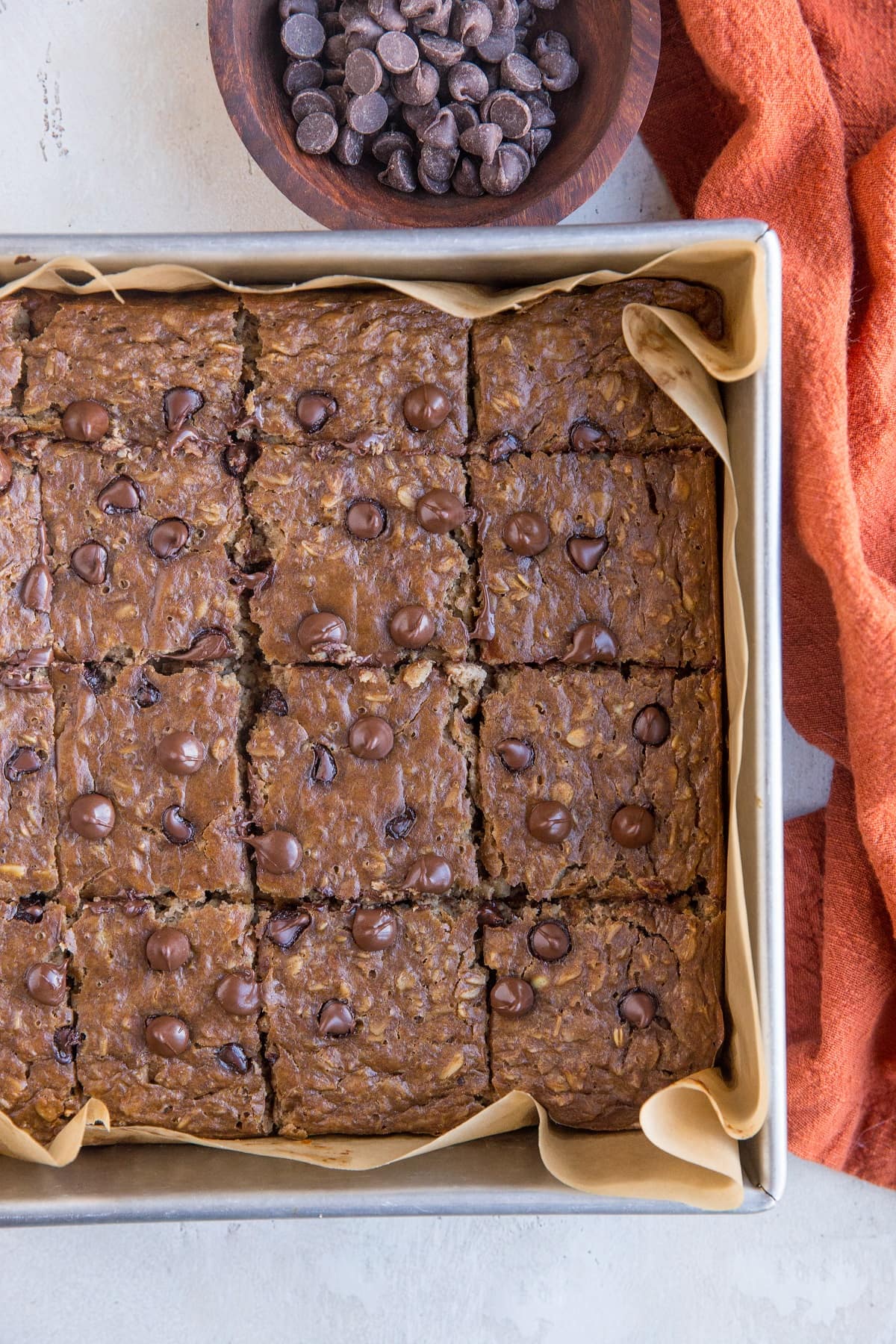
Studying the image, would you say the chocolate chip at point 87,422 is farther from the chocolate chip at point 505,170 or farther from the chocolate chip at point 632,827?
the chocolate chip at point 632,827

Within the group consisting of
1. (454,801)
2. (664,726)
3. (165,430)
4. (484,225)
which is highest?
(484,225)

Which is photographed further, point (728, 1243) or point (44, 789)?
point (728, 1243)

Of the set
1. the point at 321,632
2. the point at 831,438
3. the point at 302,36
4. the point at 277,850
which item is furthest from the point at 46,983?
the point at 302,36

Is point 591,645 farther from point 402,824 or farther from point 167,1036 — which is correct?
point 167,1036

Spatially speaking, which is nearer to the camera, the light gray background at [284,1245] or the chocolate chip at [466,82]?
the chocolate chip at [466,82]

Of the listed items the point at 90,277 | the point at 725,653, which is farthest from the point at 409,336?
the point at 725,653

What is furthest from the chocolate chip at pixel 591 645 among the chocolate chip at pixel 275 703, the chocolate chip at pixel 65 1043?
the chocolate chip at pixel 65 1043

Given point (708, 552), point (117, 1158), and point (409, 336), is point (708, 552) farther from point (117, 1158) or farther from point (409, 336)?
point (117, 1158)
